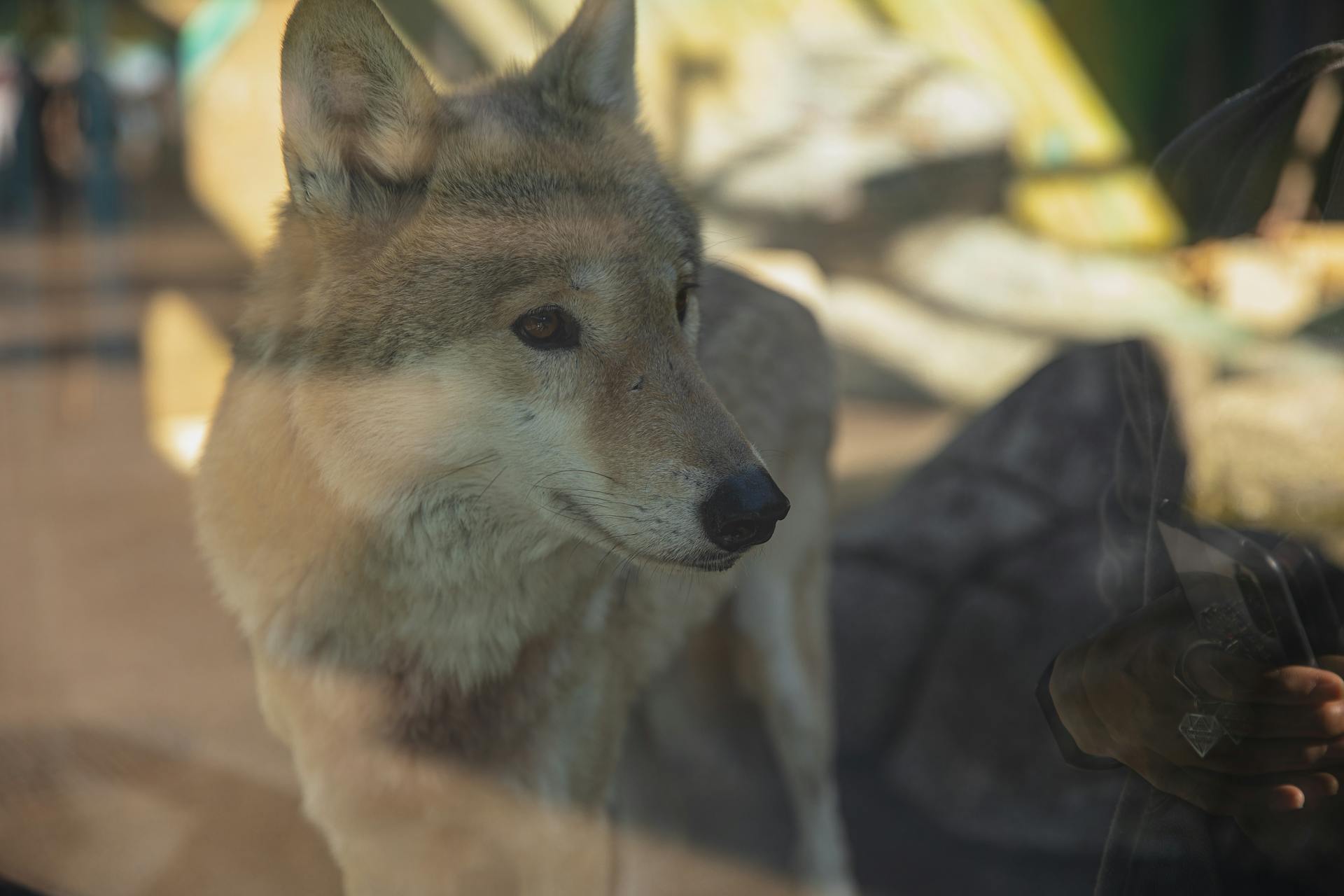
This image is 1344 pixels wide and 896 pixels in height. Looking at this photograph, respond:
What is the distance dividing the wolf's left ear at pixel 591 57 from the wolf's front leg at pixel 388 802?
923 mm

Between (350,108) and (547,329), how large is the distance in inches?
14.4

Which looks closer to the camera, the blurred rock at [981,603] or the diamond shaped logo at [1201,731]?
the diamond shaped logo at [1201,731]

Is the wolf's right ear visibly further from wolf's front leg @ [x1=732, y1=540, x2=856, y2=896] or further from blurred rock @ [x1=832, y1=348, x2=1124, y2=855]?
blurred rock @ [x1=832, y1=348, x2=1124, y2=855]

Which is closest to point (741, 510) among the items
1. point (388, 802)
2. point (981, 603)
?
point (388, 802)

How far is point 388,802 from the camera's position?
160cm

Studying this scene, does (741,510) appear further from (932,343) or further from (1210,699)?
(932,343)

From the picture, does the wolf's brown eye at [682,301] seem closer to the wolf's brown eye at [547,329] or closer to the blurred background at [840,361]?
the wolf's brown eye at [547,329]

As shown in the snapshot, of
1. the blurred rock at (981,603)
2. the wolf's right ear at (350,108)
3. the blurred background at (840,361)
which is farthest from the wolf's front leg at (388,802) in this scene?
the blurred rock at (981,603)

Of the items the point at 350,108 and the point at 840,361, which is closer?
the point at 350,108

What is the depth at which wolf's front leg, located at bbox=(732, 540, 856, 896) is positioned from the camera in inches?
106

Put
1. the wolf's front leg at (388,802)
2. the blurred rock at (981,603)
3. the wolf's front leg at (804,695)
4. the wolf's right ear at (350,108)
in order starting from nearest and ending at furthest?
the wolf's right ear at (350,108) → the wolf's front leg at (388,802) → the wolf's front leg at (804,695) → the blurred rock at (981,603)

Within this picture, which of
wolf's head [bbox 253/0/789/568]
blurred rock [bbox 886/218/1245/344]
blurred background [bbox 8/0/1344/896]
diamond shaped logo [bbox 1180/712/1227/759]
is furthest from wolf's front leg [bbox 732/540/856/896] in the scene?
blurred rock [bbox 886/218/1245/344]

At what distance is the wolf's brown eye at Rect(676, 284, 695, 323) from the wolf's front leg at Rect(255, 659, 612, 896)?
26.9 inches

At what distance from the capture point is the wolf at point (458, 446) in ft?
4.74
